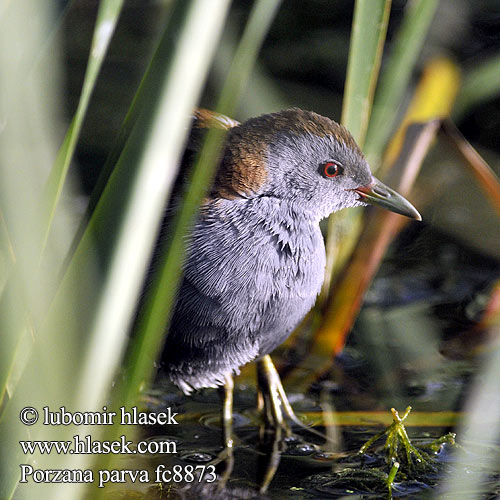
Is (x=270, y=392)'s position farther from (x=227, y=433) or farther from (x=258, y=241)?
(x=258, y=241)

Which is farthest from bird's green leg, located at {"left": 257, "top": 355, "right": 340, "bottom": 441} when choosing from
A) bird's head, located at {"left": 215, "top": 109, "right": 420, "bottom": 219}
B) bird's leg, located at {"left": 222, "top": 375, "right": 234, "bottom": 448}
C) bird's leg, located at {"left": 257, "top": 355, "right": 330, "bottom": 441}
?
bird's head, located at {"left": 215, "top": 109, "right": 420, "bottom": 219}

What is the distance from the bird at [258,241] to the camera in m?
2.13

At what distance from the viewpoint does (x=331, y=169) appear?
7.65 ft

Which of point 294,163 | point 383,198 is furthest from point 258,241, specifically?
point 383,198

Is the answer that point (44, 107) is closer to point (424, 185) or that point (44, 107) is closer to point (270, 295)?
point (270, 295)

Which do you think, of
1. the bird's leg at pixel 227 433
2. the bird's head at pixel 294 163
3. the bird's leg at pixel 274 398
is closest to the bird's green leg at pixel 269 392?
the bird's leg at pixel 274 398

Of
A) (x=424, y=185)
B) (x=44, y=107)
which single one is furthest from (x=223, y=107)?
(x=424, y=185)

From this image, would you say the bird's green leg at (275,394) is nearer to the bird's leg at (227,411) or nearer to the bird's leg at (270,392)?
the bird's leg at (270,392)

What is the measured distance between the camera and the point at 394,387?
8.45ft

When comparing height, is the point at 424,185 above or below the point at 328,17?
below

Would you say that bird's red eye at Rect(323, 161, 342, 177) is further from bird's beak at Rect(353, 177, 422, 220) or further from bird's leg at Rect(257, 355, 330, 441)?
bird's leg at Rect(257, 355, 330, 441)

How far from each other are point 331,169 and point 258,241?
35 cm

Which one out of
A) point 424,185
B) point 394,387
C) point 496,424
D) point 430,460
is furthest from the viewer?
point 424,185

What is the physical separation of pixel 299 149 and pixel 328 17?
2762 mm
